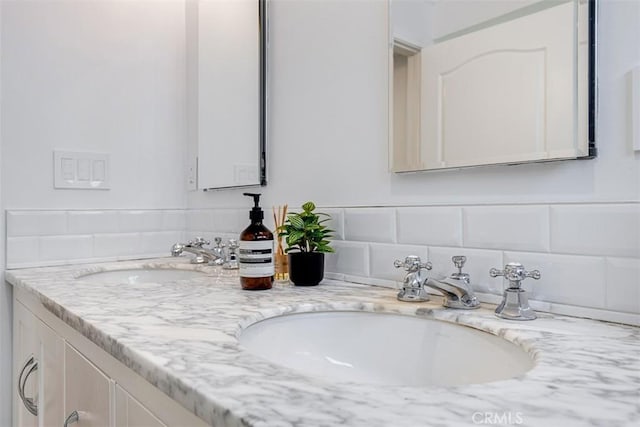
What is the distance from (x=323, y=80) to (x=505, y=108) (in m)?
0.50

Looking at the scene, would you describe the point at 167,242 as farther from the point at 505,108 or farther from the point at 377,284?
the point at 505,108

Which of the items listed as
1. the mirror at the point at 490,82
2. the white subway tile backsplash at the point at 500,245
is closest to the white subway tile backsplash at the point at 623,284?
the white subway tile backsplash at the point at 500,245

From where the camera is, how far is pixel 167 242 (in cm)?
174

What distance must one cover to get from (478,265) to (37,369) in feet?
3.24

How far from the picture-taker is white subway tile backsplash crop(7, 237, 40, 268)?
4.66 ft

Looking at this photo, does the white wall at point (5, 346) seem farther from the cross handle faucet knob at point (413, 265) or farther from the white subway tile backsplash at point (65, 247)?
the cross handle faucet knob at point (413, 265)

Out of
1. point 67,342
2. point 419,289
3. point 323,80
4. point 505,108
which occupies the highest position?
point 323,80

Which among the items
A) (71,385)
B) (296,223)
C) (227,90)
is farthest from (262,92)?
(71,385)

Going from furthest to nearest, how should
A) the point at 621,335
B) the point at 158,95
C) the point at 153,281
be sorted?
the point at 158,95
the point at 153,281
the point at 621,335

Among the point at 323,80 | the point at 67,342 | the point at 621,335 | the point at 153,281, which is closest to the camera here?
the point at 621,335

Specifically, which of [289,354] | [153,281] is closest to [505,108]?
[289,354]

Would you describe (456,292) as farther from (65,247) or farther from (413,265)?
(65,247)

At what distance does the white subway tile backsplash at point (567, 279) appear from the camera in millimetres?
707

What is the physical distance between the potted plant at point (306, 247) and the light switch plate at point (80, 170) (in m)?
0.84
